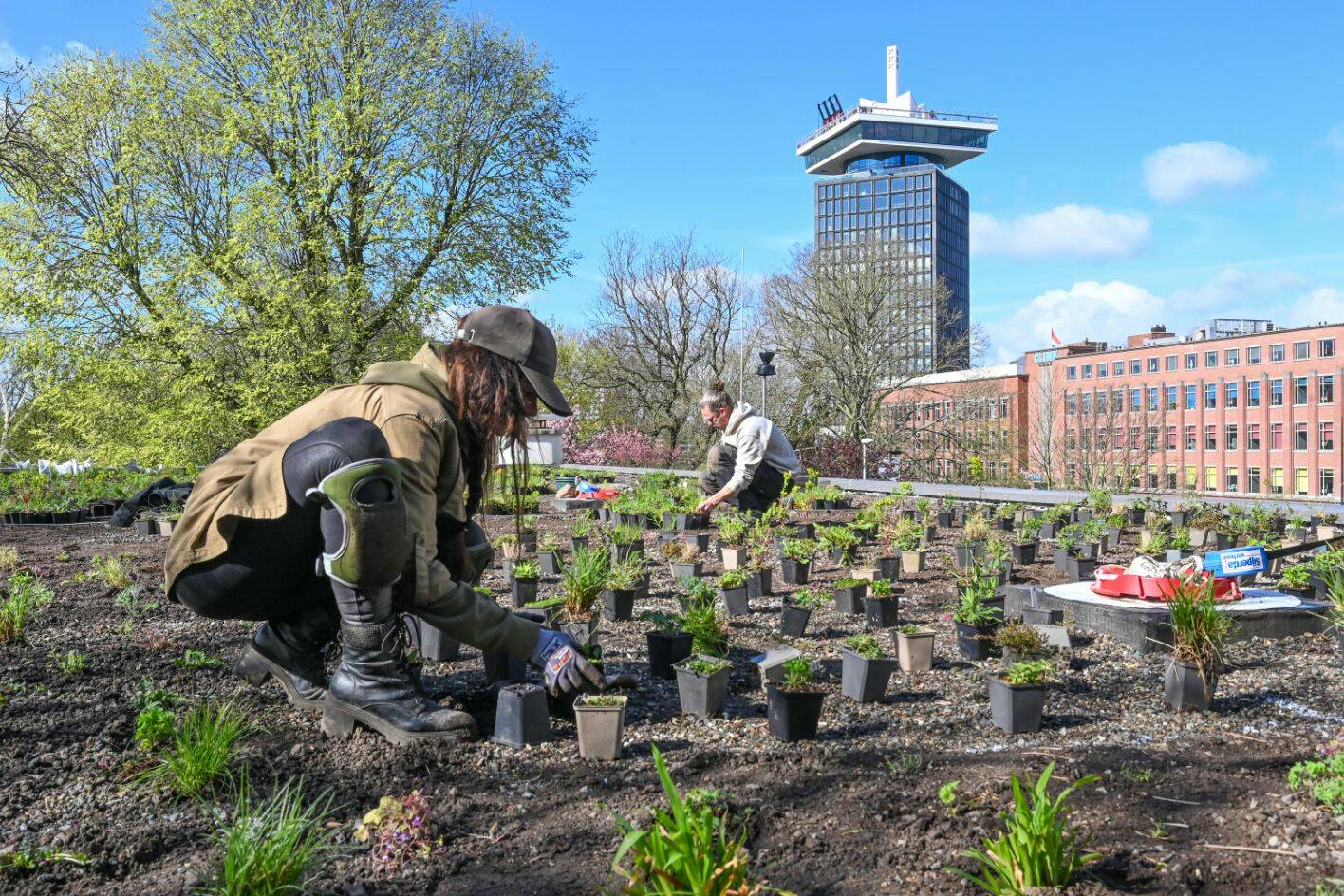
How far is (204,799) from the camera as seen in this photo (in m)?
2.38

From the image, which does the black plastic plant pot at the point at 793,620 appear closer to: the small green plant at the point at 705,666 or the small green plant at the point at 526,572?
the small green plant at the point at 705,666

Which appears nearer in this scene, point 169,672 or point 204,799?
point 204,799

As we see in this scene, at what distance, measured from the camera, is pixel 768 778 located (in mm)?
2445

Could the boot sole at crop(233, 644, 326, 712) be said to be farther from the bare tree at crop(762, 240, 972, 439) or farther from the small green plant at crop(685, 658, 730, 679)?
the bare tree at crop(762, 240, 972, 439)

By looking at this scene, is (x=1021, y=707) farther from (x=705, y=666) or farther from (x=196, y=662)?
(x=196, y=662)

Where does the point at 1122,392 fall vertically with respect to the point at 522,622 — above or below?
above

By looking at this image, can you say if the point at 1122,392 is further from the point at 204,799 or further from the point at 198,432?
the point at 204,799

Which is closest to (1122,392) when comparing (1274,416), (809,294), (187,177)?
(1274,416)

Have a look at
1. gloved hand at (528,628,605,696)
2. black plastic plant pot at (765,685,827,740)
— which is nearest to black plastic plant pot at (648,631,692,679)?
gloved hand at (528,628,605,696)

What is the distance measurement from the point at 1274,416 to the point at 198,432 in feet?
315

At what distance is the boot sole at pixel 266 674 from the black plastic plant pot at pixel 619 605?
1.92 m

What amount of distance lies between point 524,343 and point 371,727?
4.22ft

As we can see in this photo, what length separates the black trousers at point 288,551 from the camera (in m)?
2.72

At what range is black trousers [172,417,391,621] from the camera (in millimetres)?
2723
